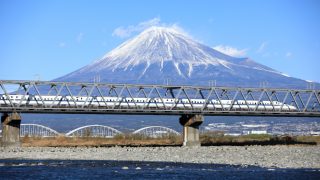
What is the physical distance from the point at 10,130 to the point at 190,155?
19.8 metres

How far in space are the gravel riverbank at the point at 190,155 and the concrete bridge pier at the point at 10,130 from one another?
2.68 metres

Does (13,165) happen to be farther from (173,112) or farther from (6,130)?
(173,112)

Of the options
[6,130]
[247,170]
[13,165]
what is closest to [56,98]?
[6,130]

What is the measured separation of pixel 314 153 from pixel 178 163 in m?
13.6

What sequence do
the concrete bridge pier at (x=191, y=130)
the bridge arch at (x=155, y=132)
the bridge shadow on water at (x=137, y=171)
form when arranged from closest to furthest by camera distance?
1. the bridge shadow on water at (x=137, y=171)
2. the concrete bridge pier at (x=191, y=130)
3. the bridge arch at (x=155, y=132)

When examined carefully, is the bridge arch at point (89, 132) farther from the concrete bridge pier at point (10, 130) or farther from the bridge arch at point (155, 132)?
the concrete bridge pier at point (10, 130)

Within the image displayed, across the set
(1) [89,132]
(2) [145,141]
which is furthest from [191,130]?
(1) [89,132]

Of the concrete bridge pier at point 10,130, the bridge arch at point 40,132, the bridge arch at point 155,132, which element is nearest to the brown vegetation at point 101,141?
the concrete bridge pier at point 10,130

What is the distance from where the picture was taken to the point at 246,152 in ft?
184

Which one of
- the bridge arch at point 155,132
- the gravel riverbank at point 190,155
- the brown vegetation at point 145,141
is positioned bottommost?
the gravel riverbank at point 190,155

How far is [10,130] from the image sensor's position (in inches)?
2507

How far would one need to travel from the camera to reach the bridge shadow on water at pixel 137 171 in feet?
128

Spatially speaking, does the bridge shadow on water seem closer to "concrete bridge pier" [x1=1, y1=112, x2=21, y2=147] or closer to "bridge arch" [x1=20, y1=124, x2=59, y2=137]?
"concrete bridge pier" [x1=1, y1=112, x2=21, y2=147]

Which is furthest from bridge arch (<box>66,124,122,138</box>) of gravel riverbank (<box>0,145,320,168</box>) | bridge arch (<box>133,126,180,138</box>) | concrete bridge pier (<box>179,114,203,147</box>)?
gravel riverbank (<box>0,145,320,168</box>)
